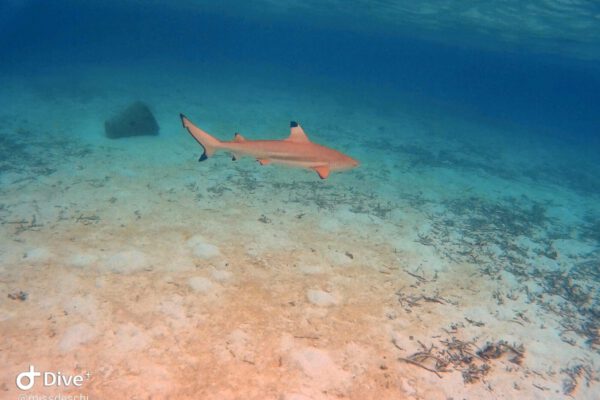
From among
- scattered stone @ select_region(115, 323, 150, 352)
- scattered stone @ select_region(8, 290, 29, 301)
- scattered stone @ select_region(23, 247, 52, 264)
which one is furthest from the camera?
scattered stone @ select_region(23, 247, 52, 264)

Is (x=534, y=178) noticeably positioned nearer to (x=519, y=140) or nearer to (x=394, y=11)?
(x=519, y=140)

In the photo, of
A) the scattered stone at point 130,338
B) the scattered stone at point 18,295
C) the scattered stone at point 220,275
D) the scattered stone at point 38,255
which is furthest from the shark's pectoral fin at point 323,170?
the scattered stone at point 38,255

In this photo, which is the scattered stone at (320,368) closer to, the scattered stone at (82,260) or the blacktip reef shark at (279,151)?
the blacktip reef shark at (279,151)

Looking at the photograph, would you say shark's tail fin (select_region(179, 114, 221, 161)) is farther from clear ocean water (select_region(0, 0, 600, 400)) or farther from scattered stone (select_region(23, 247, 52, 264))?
scattered stone (select_region(23, 247, 52, 264))

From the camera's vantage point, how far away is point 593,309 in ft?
24.3

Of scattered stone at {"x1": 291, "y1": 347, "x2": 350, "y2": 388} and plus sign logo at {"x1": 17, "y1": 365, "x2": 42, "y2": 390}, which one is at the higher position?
plus sign logo at {"x1": 17, "y1": 365, "x2": 42, "y2": 390}

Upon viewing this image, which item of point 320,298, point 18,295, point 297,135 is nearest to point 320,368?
point 320,298

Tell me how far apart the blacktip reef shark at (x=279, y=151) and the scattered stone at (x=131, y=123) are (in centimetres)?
1086

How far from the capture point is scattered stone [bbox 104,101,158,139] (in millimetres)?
14836

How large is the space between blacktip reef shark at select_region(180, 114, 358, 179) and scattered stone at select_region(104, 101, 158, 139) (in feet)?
35.6

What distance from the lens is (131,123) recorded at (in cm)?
1506

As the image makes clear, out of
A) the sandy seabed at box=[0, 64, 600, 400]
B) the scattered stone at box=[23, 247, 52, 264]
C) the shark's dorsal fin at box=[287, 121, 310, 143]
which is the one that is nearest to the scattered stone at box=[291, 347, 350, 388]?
the sandy seabed at box=[0, 64, 600, 400]

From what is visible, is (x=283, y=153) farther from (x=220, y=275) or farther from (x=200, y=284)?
(x=200, y=284)

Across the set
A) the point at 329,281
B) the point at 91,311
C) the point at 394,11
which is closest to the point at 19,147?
the point at 91,311
